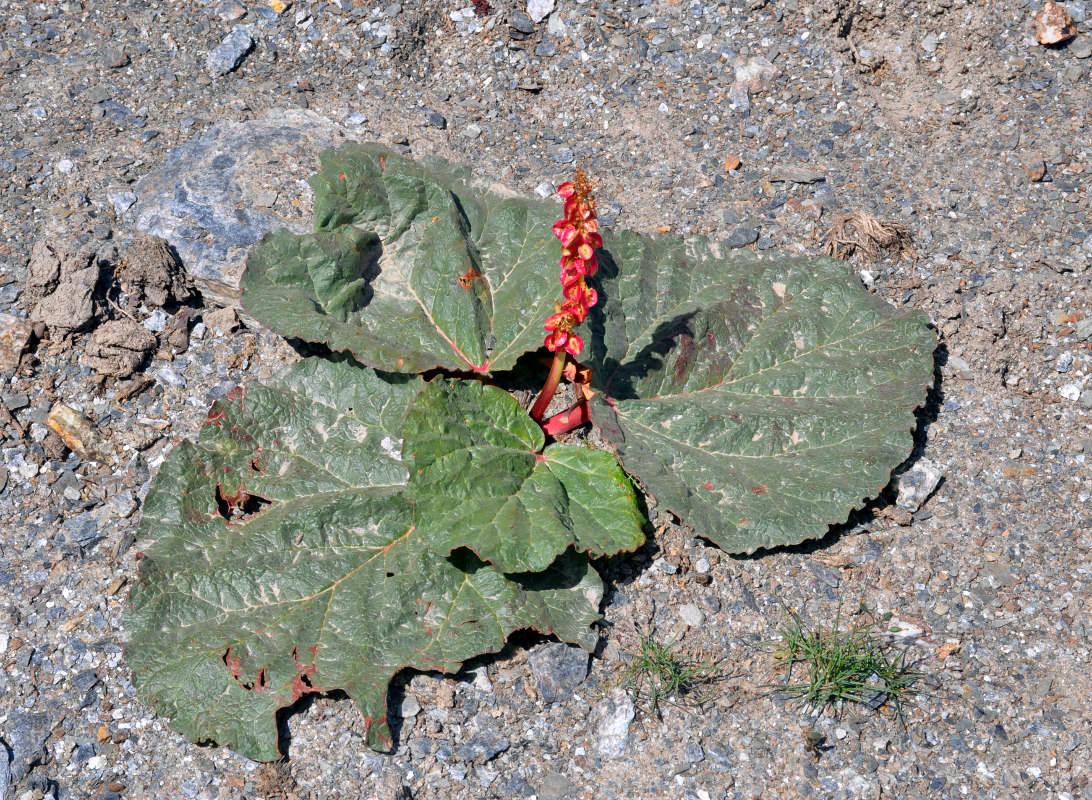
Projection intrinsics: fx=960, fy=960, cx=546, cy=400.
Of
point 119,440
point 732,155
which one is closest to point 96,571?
point 119,440

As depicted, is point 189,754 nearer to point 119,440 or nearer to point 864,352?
point 119,440

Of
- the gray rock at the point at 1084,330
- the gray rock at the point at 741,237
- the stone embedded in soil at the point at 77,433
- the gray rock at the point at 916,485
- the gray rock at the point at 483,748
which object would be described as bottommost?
the gray rock at the point at 1084,330

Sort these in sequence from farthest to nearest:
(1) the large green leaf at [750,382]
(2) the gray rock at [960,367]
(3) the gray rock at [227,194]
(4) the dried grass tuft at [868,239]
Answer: (4) the dried grass tuft at [868,239] < (3) the gray rock at [227,194] < (2) the gray rock at [960,367] < (1) the large green leaf at [750,382]

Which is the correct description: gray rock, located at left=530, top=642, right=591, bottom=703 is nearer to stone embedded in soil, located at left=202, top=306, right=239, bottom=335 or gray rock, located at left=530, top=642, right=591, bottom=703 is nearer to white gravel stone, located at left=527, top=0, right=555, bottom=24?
stone embedded in soil, located at left=202, top=306, right=239, bottom=335

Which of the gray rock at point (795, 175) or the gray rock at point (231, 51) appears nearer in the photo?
the gray rock at point (795, 175)

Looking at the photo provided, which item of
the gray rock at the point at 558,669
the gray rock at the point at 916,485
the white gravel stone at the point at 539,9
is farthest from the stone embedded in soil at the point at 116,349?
the gray rock at the point at 916,485

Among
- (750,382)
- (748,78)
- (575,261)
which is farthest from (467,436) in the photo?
(748,78)

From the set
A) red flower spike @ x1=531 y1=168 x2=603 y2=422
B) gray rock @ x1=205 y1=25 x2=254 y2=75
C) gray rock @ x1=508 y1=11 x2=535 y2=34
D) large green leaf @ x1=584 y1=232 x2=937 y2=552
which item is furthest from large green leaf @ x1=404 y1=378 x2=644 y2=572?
gray rock @ x1=205 y1=25 x2=254 y2=75

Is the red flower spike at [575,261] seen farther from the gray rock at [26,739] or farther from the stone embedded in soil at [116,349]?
the gray rock at [26,739]
